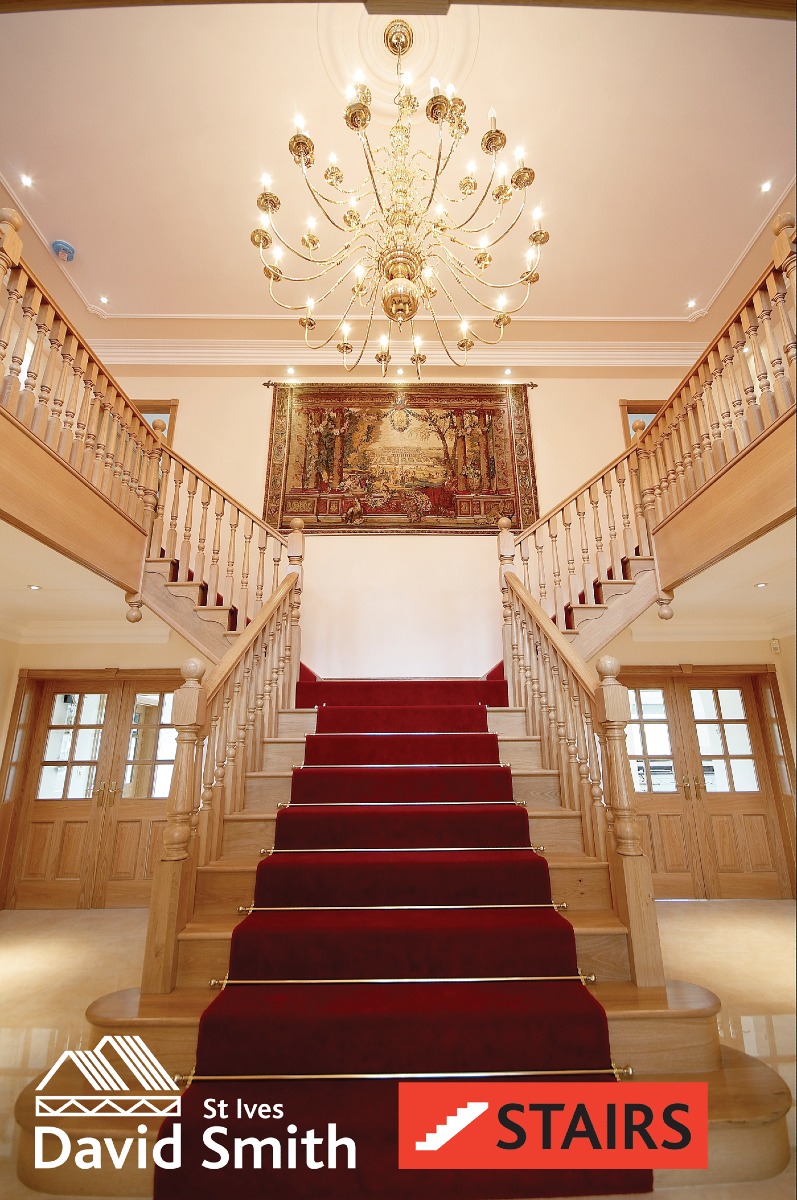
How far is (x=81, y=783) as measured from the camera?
5.46 metres

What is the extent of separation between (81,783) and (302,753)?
3.38 m

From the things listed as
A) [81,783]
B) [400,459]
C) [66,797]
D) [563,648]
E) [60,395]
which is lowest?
[66,797]

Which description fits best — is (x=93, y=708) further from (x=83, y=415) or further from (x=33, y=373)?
(x=33, y=373)

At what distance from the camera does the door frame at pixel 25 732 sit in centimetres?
516

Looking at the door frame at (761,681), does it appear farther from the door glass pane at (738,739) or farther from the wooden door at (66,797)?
the wooden door at (66,797)

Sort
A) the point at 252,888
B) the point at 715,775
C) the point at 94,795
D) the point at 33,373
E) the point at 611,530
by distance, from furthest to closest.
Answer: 1. the point at 715,775
2. the point at 94,795
3. the point at 611,530
4. the point at 33,373
5. the point at 252,888

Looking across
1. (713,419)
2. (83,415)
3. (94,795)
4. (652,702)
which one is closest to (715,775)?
(652,702)

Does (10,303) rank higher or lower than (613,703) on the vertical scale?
higher

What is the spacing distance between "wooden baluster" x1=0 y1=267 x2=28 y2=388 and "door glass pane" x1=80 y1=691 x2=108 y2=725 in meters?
3.73

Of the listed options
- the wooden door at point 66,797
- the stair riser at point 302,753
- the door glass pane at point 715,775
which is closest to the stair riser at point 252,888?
the stair riser at point 302,753

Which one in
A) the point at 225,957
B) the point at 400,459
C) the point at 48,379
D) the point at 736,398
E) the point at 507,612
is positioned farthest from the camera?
the point at 400,459

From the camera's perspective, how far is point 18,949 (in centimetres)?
402

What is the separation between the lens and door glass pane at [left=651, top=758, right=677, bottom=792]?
546 cm

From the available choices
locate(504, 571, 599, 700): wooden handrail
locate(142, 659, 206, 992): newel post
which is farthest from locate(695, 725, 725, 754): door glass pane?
locate(142, 659, 206, 992): newel post
